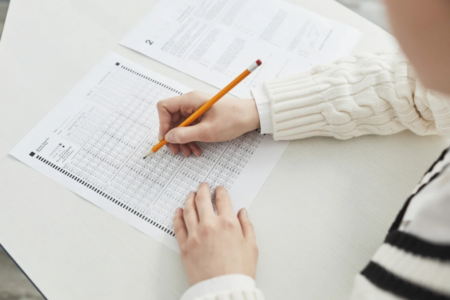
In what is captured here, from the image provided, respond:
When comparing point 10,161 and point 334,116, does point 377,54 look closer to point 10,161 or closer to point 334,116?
point 334,116

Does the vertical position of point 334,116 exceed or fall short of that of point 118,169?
it exceeds it

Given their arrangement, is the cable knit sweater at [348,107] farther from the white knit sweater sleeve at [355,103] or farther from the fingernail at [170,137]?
the fingernail at [170,137]

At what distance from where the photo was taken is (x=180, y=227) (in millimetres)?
538

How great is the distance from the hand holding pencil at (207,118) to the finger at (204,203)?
79 mm

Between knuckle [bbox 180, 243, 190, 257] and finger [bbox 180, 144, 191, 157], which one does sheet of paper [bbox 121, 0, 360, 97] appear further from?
knuckle [bbox 180, 243, 190, 257]

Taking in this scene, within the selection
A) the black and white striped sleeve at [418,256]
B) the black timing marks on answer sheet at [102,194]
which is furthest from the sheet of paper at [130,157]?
the black and white striped sleeve at [418,256]

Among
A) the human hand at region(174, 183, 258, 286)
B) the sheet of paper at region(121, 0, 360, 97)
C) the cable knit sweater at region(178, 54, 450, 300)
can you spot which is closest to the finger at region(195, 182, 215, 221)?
the human hand at region(174, 183, 258, 286)

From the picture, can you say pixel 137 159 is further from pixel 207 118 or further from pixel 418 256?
pixel 418 256

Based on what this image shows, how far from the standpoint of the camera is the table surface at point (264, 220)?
51 cm

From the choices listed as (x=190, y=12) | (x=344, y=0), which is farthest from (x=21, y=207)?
(x=344, y=0)

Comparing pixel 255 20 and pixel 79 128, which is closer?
pixel 79 128

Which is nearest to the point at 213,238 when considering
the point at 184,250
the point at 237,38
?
the point at 184,250

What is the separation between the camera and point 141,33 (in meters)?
0.77

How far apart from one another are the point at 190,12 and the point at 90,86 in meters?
0.30
